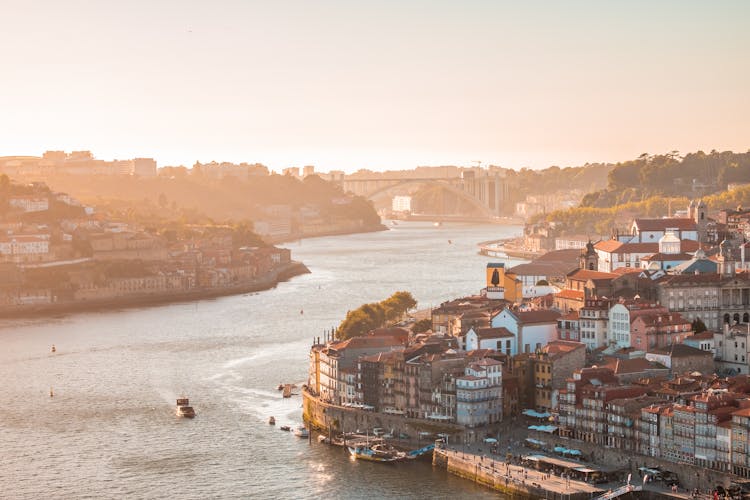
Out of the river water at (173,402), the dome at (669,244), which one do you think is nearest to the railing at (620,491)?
the river water at (173,402)

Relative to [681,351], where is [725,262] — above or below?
above

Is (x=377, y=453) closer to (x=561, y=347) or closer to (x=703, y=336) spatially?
(x=561, y=347)

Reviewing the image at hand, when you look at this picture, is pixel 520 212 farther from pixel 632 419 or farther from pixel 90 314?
pixel 632 419

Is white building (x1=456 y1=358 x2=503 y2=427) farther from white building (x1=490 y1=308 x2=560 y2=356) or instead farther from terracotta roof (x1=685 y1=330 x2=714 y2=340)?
terracotta roof (x1=685 y1=330 x2=714 y2=340)

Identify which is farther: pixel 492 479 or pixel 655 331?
pixel 655 331

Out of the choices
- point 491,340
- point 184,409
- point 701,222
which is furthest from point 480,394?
point 701,222

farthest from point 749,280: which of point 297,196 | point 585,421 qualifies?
point 297,196

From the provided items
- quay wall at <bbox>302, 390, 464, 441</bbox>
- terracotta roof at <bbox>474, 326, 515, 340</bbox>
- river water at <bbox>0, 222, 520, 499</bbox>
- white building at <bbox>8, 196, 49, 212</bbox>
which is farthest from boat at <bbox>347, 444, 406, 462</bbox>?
white building at <bbox>8, 196, 49, 212</bbox>
